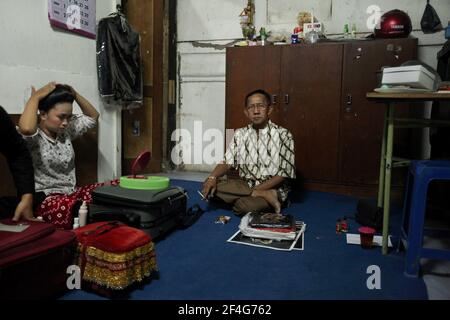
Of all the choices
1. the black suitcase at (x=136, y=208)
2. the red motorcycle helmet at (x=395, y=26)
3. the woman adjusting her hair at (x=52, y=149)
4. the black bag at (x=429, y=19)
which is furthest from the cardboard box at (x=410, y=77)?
the black bag at (x=429, y=19)

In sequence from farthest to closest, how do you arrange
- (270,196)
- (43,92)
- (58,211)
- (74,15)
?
(74,15)
(270,196)
(43,92)
(58,211)

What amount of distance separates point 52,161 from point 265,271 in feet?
4.45

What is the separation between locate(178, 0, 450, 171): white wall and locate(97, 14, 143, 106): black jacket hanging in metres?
1.00

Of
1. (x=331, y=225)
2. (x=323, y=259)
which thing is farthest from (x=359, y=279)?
(x=331, y=225)

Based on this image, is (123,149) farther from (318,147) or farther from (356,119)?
(356,119)

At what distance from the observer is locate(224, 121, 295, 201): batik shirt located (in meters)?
2.87

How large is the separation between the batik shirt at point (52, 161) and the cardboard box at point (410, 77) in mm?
1869

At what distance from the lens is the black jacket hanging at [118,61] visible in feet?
10.3

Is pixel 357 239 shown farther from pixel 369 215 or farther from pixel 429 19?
pixel 429 19

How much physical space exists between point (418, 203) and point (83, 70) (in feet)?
8.44

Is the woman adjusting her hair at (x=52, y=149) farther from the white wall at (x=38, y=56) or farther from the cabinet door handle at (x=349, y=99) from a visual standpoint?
the cabinet door handle at (x=349, y=99)

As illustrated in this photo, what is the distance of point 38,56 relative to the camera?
8.34 feet

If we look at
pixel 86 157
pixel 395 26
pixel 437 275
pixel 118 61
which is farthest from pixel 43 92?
pixel 395 26

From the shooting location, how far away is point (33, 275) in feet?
4.33
